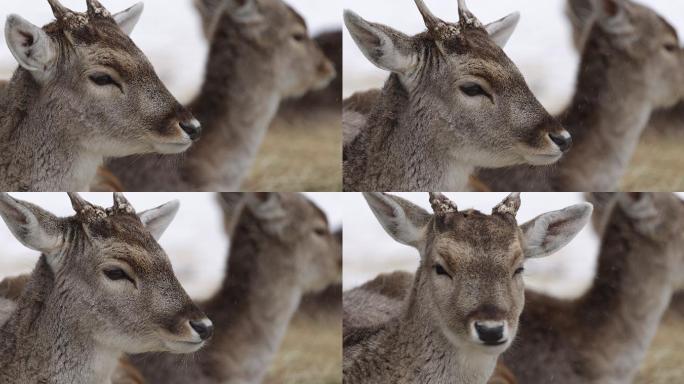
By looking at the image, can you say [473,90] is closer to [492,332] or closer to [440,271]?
[440,271]

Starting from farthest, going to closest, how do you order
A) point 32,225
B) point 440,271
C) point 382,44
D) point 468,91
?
1. point 468,91
2. point 382,44
3. point 440,271
4. point 32,225

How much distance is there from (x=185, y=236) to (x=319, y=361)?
90cm

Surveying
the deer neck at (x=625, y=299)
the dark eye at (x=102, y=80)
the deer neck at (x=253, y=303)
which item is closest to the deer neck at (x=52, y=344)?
the dark eye at (x=102, y=80)

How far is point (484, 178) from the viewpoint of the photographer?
6.32 metres

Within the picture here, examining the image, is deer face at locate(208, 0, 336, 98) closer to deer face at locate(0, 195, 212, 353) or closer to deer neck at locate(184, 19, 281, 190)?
deer neck at locate(184, 19, 281, 190)

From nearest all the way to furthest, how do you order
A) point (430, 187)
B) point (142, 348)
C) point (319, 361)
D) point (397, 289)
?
point (142, 348)
point (430, 187)
point (397, 289)
point (319, 361)

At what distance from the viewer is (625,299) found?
22.5 feet

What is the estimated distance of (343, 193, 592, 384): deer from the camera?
515cm

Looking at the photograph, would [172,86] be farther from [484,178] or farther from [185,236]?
[484,178]

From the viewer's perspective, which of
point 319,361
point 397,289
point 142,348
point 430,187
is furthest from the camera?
point 319,361

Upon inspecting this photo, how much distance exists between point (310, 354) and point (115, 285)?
163 centimetres

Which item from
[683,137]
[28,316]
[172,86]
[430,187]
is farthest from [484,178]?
[28,316]

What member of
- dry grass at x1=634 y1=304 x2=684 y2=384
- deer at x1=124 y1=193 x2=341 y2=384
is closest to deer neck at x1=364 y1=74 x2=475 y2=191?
deer at x1=124 y1=193 x2=341 y2=384

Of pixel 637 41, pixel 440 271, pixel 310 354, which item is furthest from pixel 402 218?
pixel 637 41
